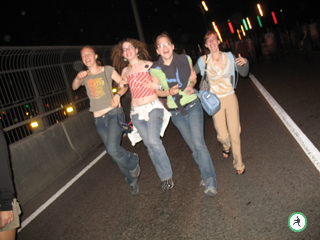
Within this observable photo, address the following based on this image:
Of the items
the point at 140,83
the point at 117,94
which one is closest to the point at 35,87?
the point at 117,94

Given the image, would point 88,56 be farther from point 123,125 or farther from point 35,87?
point 35,87

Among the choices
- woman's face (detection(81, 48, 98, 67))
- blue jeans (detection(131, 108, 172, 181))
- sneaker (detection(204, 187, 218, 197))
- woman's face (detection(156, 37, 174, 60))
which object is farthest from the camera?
woman's face (detection(81, 48, 98, 67))

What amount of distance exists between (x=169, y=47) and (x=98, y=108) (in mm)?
1456

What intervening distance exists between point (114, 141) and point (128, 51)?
1.33 metres

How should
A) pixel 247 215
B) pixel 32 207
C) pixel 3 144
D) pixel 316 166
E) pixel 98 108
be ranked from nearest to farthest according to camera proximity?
pixel 3 144
pixel 247 215
pixel 316 166
pixel 98 108
pixel 32 207

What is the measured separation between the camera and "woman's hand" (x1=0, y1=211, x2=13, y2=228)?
2074 mm

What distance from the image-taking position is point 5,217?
6.84 feet

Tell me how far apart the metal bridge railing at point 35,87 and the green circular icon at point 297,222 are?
5.52 metres

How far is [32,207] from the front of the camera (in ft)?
15.6

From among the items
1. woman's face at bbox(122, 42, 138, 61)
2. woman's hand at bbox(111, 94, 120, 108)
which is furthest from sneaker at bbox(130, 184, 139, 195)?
woman's face at bbox(122, 42, 138, 61)

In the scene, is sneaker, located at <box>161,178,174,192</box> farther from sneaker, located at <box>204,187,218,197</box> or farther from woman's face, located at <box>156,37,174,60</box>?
woman's face, located at <box>156,37,174,60</box>

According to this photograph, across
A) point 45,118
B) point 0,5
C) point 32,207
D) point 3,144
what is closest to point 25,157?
point 32,207

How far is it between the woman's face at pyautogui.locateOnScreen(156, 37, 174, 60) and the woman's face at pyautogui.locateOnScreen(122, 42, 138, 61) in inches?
18.7

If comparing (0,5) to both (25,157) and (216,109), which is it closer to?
(25,157)
